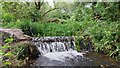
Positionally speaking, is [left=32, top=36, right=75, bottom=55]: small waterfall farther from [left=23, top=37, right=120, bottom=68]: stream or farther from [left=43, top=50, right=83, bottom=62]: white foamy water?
[left=43, top=50, right=83, bottom=62]: white foamy water

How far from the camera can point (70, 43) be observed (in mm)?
5562

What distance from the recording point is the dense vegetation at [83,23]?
4867 mm

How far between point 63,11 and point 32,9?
3.10 metres

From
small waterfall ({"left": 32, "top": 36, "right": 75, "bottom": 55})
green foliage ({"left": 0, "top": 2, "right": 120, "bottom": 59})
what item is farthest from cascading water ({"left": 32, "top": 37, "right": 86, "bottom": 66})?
green foliage ({"left": 0, "top": 2, "right": 120, "bottom": 59})

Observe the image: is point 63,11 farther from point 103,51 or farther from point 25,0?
point 103,51

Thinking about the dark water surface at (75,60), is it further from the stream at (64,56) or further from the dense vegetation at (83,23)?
the dense vegetation at (83,23)

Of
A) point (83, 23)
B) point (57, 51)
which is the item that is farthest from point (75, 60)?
point (83, 23)

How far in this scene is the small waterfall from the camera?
521cm

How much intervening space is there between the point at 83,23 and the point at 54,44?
51.7 inches

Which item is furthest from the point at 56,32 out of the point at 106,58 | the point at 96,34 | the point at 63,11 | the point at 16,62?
the point at 63,11

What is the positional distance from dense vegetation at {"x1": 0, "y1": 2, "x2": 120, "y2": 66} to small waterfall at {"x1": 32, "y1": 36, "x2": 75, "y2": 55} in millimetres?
244

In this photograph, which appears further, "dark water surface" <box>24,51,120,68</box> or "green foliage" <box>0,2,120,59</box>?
"green foliage" <box>0,2,120,59</box>

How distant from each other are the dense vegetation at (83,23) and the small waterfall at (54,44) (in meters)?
0.24

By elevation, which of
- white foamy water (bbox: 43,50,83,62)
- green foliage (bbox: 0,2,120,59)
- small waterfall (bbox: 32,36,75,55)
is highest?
green foliage (bbox: 0,2,120,59)
